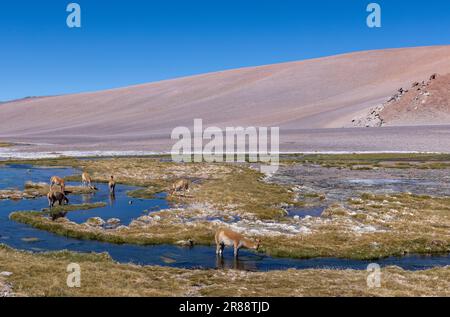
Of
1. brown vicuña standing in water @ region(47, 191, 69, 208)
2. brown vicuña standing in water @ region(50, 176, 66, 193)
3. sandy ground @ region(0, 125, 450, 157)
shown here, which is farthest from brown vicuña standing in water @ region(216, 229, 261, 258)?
sandy ground @ region(0, 125, 450, 157)

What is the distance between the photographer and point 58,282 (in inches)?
490

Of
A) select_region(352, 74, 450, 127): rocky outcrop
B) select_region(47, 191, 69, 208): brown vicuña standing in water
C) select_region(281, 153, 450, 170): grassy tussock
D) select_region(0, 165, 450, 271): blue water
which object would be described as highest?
select_region(352, 74, 450, 127): rocky outcrop

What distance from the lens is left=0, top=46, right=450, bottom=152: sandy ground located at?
280ft

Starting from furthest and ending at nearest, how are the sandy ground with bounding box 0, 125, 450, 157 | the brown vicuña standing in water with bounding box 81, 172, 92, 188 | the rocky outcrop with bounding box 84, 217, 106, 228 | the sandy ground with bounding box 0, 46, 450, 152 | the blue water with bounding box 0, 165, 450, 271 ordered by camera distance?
the sandy ground with bounding box 0, 46, 450, 152 → the sandy ground with bounding box 0, 125, 450, 157 → the brown vicuña standing in water with bounding box 81, 172, 92, 188 → the rocky outcrop with bounding box 84, 217, 106, 228 → the blue water with bounding box 0, 165, 450, 271

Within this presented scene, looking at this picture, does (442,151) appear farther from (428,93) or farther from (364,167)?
(428,93)

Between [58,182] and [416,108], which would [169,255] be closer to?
[58,182]

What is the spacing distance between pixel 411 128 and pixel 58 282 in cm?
8718

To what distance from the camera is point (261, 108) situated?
5340 inches

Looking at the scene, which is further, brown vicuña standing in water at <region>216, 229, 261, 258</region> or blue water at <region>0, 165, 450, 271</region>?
brown vicuña standing in water at <region>216, 229, 261, 258</region>

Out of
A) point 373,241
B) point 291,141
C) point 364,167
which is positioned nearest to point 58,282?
point 373,241

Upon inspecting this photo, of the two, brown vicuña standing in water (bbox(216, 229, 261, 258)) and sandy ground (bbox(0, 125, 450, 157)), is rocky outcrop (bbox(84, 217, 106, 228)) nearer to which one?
brown vicuña standing in water (bbox(216, 229, 261, 258))

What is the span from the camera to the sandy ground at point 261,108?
85.5m

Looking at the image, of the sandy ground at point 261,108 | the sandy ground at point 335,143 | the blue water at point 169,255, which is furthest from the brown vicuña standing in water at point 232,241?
the sandy ground at point 261,108

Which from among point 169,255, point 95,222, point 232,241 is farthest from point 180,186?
point 232,241
